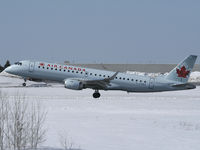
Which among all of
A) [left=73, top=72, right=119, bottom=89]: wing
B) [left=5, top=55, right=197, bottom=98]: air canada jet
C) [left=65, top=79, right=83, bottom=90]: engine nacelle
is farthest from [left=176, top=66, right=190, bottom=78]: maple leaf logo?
[left=65, top=79, right=83, bottom=90]: engine nacelle

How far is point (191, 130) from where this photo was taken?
15.9 m

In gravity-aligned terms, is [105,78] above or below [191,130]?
above

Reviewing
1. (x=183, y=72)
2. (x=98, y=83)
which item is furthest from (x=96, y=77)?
(x=183, y=72)

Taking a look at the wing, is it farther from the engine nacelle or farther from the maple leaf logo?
the maple leaf logo

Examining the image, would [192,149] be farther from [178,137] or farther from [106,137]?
[106,137]

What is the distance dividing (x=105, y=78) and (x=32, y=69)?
8.31 meters

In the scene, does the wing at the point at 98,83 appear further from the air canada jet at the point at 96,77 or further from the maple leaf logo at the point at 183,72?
the maple leaf logo at the point at 183,72

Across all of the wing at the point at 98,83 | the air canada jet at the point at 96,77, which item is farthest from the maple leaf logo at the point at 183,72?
the wing at the point at 98,83

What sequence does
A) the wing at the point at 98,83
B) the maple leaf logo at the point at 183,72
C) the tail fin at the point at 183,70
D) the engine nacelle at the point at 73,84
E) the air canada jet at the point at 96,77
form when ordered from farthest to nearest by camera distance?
the maple leaf logo at the point at 183,72 < the tail fin at the point at 183,70 < the air canada jet at the point at 96,77 < the wing at the point at 98,83 < the engine nacelle at the point at 73,84

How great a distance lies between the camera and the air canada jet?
3572 cm

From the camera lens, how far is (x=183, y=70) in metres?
38.7

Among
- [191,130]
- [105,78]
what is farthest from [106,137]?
[105,78]

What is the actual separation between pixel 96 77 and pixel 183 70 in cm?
1076

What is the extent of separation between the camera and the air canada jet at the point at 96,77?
35.7 m
